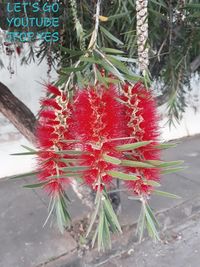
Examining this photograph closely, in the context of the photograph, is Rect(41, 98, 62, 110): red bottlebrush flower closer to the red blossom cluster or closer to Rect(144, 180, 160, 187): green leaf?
the red blossom cluster

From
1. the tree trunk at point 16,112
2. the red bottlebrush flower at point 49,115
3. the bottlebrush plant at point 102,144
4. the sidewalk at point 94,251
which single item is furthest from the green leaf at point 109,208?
the sidewalk at point 94,251

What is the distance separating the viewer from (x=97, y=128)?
465 mm

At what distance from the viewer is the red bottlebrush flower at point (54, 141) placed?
0.52 metres

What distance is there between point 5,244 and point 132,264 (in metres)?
1.02

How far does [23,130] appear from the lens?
1.90m

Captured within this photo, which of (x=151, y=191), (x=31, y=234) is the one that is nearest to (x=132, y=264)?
(x=31, y=234)

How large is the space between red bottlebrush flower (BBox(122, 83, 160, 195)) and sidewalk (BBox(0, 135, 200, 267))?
180 centimetres

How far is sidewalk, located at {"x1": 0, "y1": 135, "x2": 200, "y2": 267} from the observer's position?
6.95 ft

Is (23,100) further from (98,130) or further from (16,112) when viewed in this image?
(98,130)

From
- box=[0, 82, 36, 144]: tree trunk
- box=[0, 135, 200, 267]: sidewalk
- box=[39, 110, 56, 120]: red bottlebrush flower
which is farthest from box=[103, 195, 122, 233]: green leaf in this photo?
box=[0, 135, 200, 267]: sidewalk

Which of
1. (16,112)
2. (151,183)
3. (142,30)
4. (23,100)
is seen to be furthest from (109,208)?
(23,100)

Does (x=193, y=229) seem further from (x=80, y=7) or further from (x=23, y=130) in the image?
(x=80, y=7)

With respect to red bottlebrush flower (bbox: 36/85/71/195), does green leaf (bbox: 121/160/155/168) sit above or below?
below

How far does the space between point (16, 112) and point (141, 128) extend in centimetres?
146
